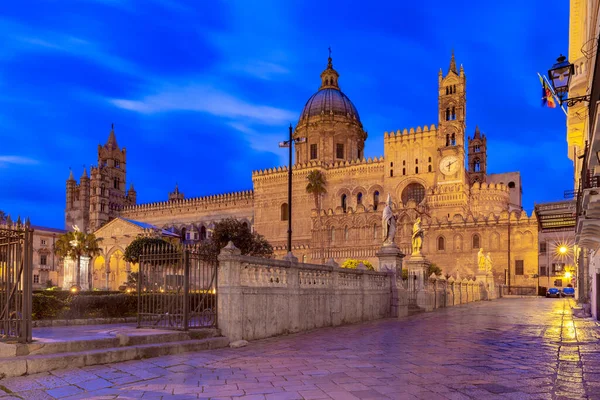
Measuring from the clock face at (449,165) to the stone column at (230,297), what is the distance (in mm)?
50227

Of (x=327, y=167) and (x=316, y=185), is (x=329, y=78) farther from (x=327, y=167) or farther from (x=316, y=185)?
(x=316, y=185)

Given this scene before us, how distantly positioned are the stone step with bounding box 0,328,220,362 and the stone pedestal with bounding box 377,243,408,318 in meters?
8.95

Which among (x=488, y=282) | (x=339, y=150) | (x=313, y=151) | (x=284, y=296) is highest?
(x=339, y=150)

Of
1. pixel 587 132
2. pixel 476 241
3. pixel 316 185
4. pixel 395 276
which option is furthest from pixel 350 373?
pixel 316 185

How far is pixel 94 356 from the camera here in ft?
23.1

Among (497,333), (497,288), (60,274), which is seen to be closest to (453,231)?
(497,288)

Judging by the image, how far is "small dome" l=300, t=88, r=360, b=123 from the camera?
7194 centimetres

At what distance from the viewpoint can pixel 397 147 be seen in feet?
202

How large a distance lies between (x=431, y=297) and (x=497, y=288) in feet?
75.0

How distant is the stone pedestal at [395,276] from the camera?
17.1 m

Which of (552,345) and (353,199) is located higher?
(353,199)

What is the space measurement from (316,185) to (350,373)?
193 feet

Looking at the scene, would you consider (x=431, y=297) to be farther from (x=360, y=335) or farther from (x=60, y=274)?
(x=60, y=274)

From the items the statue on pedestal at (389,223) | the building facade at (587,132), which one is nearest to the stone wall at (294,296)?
the statue on pedestal at (389,223)
